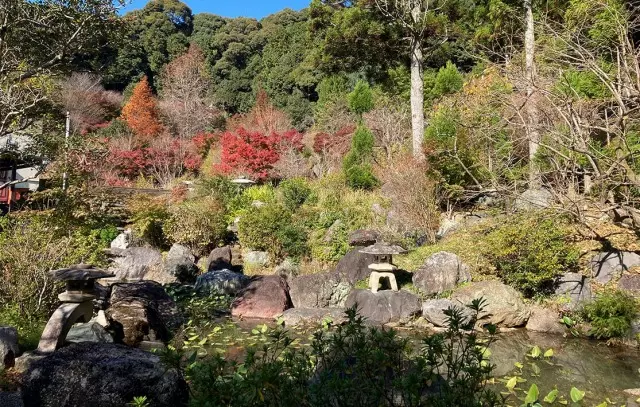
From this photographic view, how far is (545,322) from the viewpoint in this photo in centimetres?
739

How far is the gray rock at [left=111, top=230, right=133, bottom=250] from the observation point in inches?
461

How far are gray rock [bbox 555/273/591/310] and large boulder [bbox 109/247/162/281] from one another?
777cm

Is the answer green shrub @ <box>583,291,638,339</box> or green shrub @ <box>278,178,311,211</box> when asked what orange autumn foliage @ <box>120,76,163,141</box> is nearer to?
green shrub @ <box>278,178,311,211</box>

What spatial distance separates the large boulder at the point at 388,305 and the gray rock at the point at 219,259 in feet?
12.5

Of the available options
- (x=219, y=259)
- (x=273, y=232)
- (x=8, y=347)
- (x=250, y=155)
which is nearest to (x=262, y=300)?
(x=273, y=232)

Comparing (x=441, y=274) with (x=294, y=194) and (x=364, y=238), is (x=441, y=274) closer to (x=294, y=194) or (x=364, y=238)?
(x=364, y=238)

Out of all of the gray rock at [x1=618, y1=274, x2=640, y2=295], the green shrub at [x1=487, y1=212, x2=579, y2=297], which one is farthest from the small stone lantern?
the gray rock at [x1=618, y1=274, x2=640, y2=295]

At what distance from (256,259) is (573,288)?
6.31 meters

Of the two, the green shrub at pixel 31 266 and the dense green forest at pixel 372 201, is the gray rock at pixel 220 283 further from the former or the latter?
the green shrub at pixel 31 266

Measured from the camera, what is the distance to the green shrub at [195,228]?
38.1 ft

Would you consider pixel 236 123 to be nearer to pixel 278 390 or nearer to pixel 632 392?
pixel 632 392

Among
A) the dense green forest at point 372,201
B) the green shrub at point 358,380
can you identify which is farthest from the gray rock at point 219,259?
the green shrub at point 358,380

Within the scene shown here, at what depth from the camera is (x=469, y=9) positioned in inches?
698

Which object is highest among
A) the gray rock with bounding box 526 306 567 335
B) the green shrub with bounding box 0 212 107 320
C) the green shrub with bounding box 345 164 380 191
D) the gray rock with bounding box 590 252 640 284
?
the green shrub with bounding box 345 164 380 191
